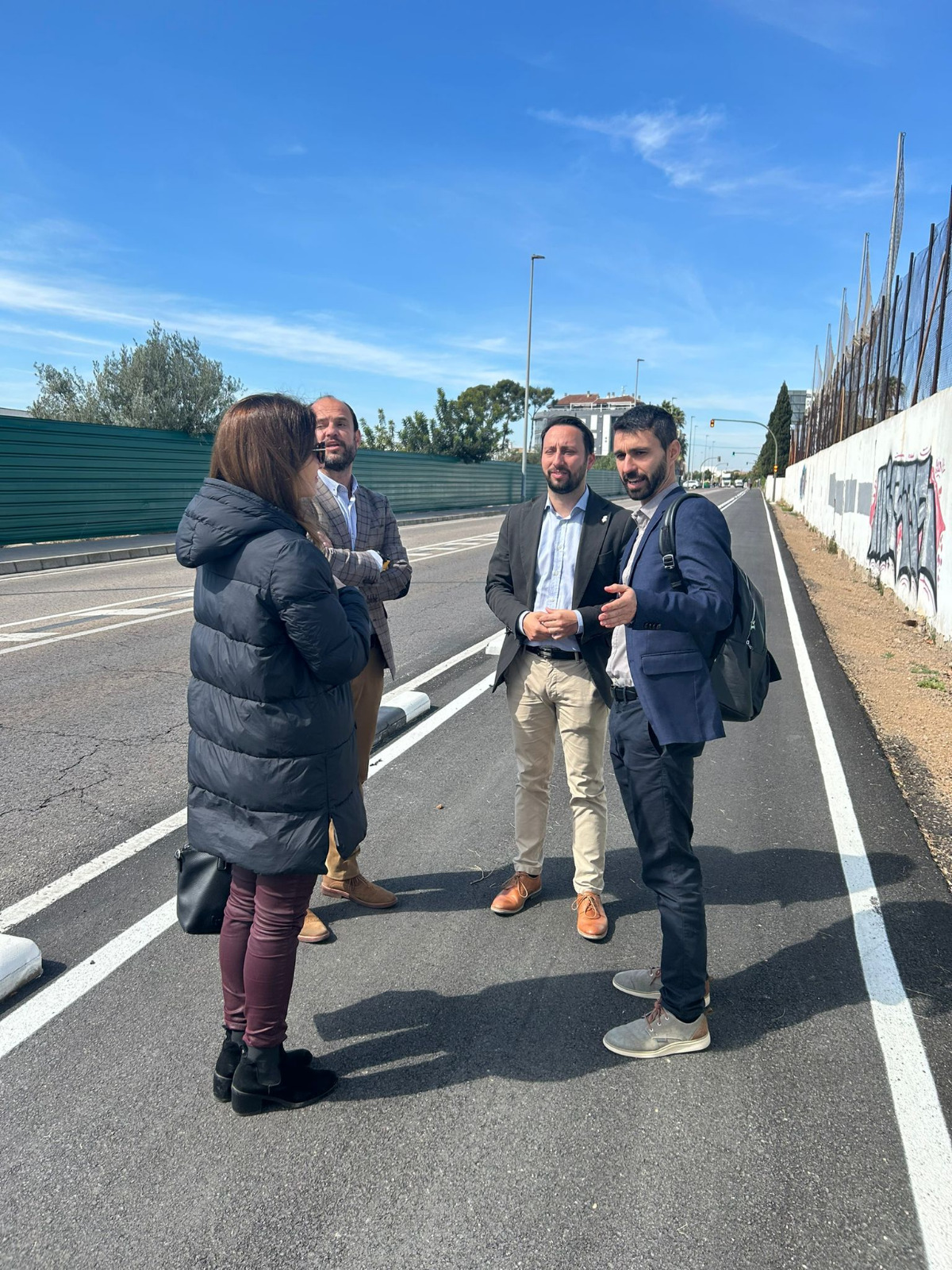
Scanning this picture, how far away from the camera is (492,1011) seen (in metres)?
2.85

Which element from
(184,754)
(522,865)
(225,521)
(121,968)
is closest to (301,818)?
(225,521)

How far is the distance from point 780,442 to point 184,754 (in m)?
115

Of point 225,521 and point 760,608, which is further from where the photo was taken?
point 760,608

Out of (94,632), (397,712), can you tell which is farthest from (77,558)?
(397,712)

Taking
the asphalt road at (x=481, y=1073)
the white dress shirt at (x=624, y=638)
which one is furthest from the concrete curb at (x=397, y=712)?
the white dress shirt at (x=624, y=638)

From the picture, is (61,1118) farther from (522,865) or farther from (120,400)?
(120,400)

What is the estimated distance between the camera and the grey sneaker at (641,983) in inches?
116

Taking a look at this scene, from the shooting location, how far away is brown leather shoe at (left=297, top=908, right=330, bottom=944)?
10.8 ft

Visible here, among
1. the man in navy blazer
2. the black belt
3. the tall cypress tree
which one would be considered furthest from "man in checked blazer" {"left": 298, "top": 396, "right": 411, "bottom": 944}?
the tall cypress tree

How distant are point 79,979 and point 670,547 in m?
2.52

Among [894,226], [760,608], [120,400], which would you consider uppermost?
[894,226]

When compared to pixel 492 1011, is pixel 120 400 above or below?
above

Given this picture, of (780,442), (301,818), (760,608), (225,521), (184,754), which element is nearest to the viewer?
(225,521)

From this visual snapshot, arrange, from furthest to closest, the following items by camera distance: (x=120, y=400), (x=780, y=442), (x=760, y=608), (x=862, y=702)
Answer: (x=780, y=442) < (x=120, y=400) < (x=862, y=702) < (x=760, y=608)
